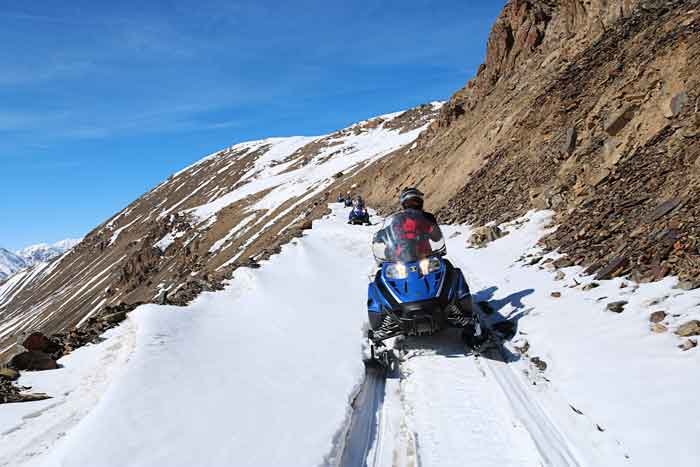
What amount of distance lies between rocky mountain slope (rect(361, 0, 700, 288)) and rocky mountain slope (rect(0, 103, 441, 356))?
871 cm

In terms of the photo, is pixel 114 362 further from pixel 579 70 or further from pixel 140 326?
pixel 579 70

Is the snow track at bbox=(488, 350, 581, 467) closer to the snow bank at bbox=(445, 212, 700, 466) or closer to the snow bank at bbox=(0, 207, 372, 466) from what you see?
the snow bank at bbox=(445, 212, 700, 466)

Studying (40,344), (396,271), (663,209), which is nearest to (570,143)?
(663,209)

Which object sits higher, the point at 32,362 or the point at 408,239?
the point at 408,239

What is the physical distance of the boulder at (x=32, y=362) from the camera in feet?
20.9

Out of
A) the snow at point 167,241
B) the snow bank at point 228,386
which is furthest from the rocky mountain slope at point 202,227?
the snow bank at point 228,386

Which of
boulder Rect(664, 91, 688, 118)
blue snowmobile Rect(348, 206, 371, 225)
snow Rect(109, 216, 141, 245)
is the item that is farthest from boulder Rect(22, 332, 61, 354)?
snow Rect(109, 216, 141, 245)

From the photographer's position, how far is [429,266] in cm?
666

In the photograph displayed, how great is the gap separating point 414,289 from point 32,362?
221 inches

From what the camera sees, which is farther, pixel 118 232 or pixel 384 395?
pixel 118 232

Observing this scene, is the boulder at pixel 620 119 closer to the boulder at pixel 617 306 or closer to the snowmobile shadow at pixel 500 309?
the snowmobile shadow at pixel 500 309

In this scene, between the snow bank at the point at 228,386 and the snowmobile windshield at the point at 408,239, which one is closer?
the snow bank at the point at 228,386

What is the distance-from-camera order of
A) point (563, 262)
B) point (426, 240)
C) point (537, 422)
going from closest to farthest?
point (537, 422) → point (426, 240) → point (563, 262)

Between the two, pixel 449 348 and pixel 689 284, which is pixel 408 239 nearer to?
pixel 449 348
